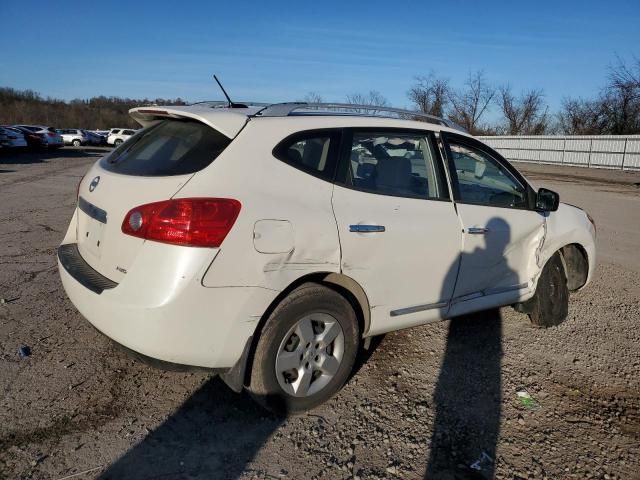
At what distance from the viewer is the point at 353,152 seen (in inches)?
123

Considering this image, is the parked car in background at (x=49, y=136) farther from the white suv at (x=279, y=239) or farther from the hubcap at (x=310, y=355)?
the hubcap at (x=310, y=355)

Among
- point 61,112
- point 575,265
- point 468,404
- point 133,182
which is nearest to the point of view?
point 133,182

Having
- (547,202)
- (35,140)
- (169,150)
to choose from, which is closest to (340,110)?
(169,150)

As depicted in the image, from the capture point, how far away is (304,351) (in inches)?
115

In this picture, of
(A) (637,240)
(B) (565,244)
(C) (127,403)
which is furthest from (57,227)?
(A) (637,240)

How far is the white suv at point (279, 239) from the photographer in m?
2.50

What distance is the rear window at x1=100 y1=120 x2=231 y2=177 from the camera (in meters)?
2.71

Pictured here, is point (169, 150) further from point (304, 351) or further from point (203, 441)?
point (203, 441)

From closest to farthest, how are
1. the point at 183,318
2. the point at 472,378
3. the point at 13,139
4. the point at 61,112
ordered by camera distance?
the point at 183,318 → the point at 472,378 → the point at 13,139 → the point at 61,112

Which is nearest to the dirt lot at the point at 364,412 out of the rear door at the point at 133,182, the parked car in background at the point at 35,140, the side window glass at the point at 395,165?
the rear door at the point at 133,182

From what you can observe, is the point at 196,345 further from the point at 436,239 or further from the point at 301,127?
the point at 436,239

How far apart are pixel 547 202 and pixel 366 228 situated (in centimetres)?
199

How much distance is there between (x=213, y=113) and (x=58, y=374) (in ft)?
6.60

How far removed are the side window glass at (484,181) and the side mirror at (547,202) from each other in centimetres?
13
